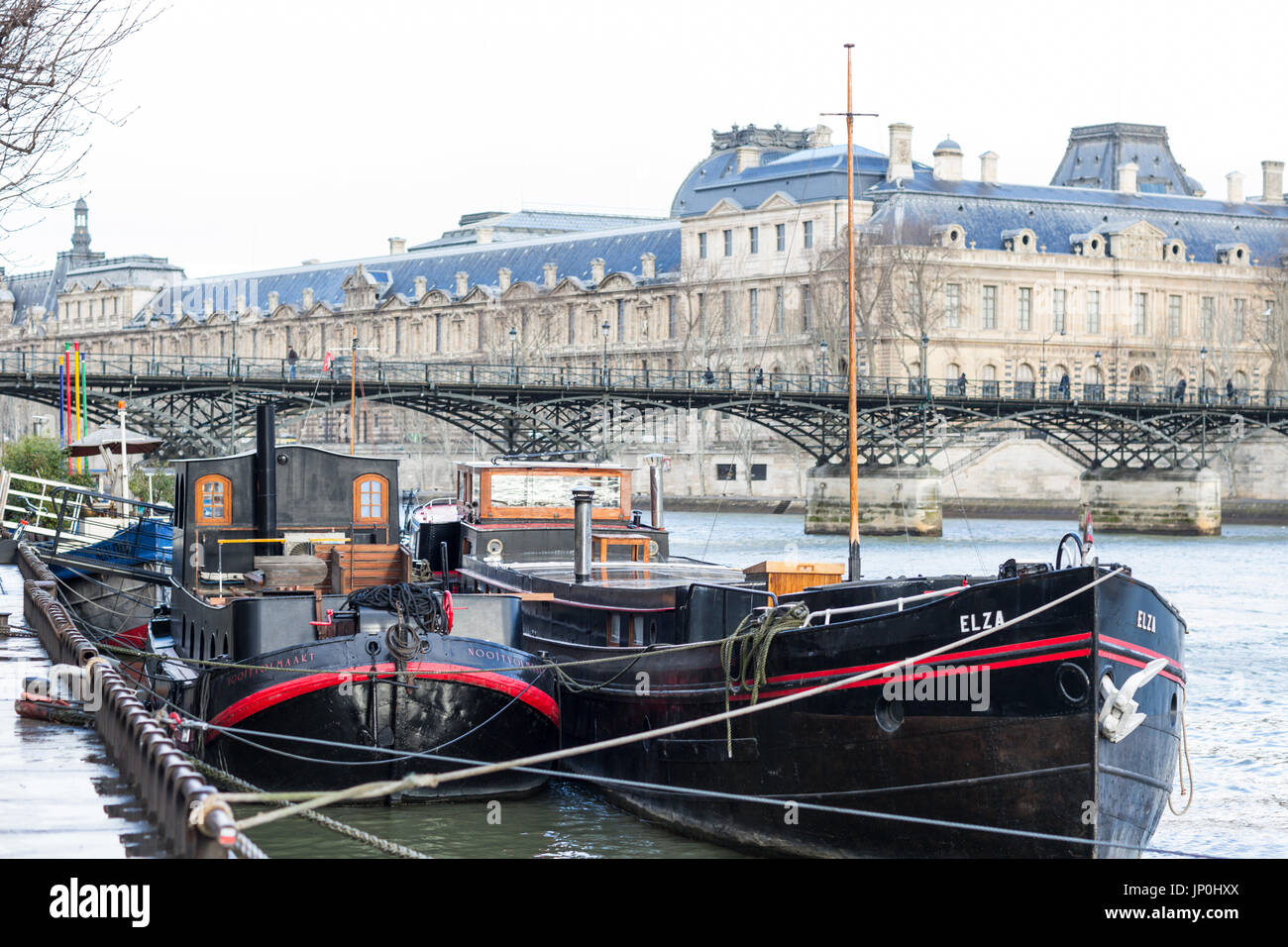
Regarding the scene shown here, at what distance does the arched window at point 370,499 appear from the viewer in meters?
21.4

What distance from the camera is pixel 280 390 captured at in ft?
208

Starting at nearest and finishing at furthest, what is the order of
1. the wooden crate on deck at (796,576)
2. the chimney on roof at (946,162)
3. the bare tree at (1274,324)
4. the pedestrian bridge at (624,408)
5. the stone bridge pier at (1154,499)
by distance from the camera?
the wooden crate on deck at (796,576) < the pedestrian bridge at (624,408) < the stone bridge pier at (1154,499) < the bare tree at (1274,324) < the chimney on roof at (946,162)

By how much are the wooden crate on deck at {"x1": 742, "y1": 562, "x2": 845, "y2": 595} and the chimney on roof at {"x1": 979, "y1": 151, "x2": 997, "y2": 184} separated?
83.0 metres

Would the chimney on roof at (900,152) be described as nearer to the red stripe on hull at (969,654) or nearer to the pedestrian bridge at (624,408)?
the pedestrian bridge at (624,408)

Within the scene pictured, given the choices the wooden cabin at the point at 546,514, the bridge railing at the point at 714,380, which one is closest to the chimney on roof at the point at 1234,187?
the bridge railing at the point at 714,380

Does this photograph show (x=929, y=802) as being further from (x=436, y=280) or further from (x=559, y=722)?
(x=436, y=280)

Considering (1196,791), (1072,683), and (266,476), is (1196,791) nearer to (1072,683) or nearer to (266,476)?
(1072,683)

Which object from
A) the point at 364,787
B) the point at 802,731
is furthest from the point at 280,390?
the point at 364,787

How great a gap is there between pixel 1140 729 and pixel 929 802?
1620 millimetres

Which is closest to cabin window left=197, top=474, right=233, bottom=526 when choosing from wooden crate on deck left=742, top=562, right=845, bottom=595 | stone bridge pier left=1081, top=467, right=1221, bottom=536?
wooden crate on deck left=742, top=562, right=845, bottom=595

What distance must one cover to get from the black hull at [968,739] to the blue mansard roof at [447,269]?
295ft

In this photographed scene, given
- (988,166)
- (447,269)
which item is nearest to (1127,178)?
(988,166)

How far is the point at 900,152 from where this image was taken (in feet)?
310
